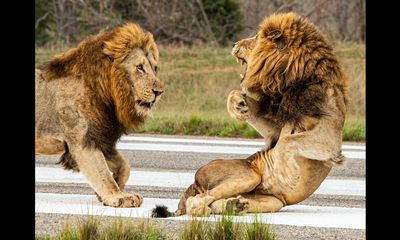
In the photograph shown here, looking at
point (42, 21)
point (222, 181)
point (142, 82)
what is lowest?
point (42, 21)

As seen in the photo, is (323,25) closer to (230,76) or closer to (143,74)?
(230,76)

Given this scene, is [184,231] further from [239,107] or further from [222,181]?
[239,107]

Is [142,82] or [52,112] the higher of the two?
[142,82]

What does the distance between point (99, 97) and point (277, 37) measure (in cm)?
160

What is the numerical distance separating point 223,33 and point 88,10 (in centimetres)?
348

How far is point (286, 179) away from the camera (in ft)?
22.9

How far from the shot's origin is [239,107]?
6.91 metres

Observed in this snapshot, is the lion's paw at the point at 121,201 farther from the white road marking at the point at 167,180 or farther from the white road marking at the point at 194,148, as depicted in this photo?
the white road marking at the point at 194,148

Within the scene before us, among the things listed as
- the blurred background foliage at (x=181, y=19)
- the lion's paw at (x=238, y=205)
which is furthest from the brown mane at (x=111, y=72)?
the blurred background foliage at (x=181, y=19)

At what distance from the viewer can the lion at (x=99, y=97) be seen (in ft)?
25.5

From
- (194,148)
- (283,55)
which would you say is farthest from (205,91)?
(283,55)

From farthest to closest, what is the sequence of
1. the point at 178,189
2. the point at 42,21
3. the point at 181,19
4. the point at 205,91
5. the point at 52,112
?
the point at 42,21 → the point at 181,19 → the point at 205,91 → the point at 178,189 → the point at 52,112

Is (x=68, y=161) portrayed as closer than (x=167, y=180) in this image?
Yes

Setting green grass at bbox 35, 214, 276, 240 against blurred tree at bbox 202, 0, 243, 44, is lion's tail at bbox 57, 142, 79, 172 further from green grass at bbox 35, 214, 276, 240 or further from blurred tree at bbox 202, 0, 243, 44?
blurred tree at bbox 202, 0, 243, 44
